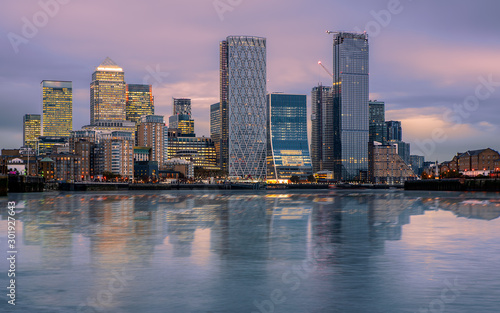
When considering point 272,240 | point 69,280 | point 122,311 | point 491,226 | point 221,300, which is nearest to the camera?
point 122,311

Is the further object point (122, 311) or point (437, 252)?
point (437, 252)

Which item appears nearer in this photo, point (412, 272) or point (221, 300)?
point (221, 300)

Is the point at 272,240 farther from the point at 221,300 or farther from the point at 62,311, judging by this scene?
the point at 62,311

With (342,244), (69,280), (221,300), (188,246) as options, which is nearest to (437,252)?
(342,244)

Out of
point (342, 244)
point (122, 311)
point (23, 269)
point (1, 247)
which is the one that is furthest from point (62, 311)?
point (342, 244)

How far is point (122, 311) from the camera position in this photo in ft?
55.0

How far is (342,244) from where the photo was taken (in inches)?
1324

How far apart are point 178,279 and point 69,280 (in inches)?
167

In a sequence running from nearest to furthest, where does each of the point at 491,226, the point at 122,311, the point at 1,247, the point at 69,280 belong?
the point at 122,311, the point at 69,280, the point at 1,247, the point at 491,226

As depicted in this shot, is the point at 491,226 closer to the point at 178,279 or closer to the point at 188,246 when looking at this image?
the point at 188,246

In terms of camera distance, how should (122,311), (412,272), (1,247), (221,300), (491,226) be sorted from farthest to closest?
(491,226) → (1,247) → (412,272) → (221,300) → (122,311)

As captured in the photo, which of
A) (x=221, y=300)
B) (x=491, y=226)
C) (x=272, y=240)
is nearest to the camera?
(x=221, y=300)

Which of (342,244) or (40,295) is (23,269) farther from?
(342,244)

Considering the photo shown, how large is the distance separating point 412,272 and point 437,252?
739 centimetres
